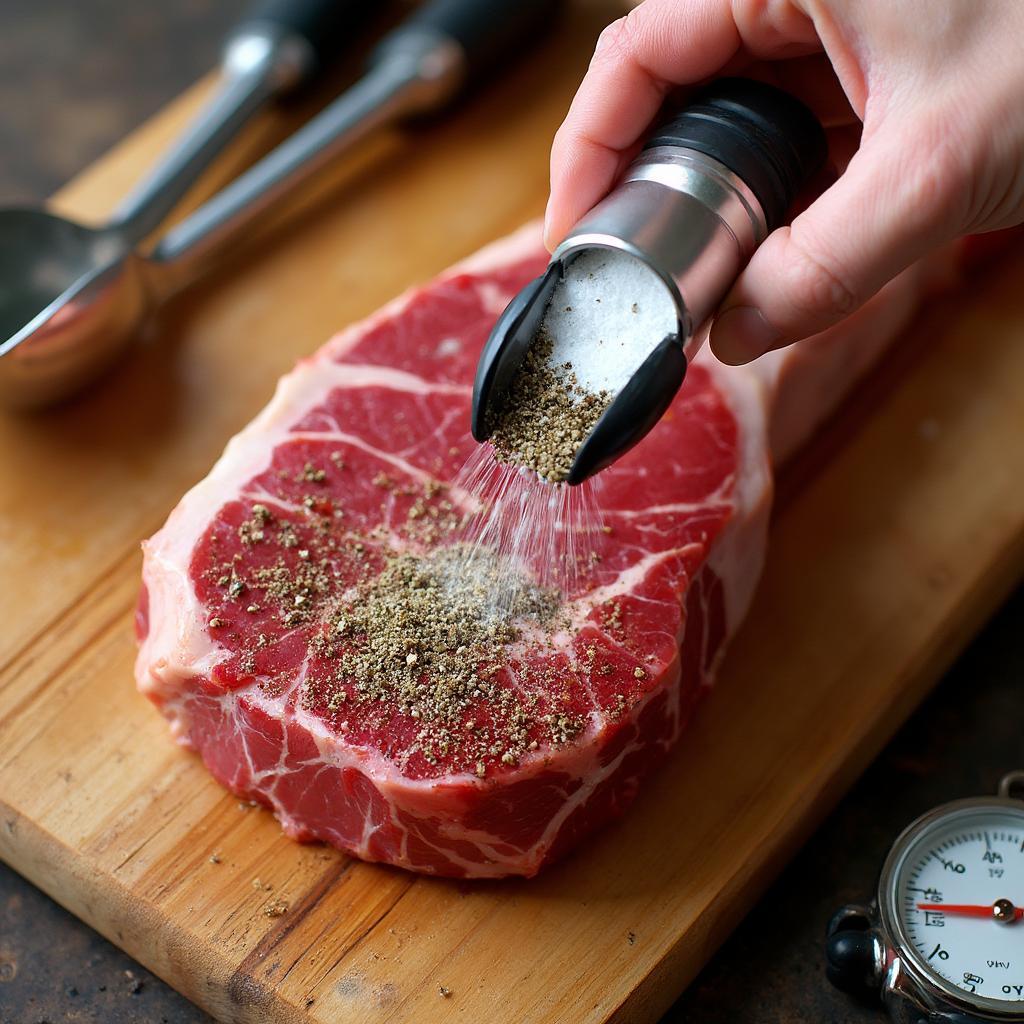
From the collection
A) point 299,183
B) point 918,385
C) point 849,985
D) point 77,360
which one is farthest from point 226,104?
point 849,985

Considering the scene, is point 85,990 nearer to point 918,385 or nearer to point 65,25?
point 918,385

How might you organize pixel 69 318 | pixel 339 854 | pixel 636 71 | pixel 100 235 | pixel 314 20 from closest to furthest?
pixel 636 71 → pixel 339 854 → pixel 69 318 → pixel 100 235 → pixel 314 20

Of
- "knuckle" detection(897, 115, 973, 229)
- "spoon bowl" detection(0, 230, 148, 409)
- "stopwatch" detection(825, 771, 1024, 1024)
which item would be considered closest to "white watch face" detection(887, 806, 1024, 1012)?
"stopwatch" detection(825, 771, 1024, 1024)

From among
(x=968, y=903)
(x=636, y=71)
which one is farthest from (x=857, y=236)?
(x=968, y=903)

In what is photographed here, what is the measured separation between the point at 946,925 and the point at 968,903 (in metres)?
0.06

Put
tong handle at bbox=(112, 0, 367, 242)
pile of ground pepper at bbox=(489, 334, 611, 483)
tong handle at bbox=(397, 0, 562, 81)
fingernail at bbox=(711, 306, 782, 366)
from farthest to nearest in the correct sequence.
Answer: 1. tong handle at bbox=(397, 0, 562, 81)
2. tong handle at bbox=(112, 0, 367, 242)
3. pile of ground pepper at bbox=(489, 334, 611, 483)
4. fingernail at bbox=(711, 306, 782, 366)

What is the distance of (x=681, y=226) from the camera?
2.13 m

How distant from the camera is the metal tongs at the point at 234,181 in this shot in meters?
3.12

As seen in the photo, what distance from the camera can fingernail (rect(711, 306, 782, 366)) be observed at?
2.18 meters

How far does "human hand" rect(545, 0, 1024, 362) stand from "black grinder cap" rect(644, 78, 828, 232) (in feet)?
0.33

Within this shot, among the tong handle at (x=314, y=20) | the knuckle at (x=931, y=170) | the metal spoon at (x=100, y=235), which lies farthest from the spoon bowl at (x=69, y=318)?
the knuckle at (x=931, y=170)

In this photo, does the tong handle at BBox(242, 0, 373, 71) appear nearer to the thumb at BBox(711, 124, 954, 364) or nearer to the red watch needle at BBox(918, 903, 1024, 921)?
the thumb at BBox(711, 124, 954, 364)

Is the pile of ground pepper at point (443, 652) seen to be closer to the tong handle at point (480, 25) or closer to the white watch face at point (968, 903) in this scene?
the white watch face at point (968, 903)

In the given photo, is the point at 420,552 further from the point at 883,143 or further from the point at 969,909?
the point at 969,909
